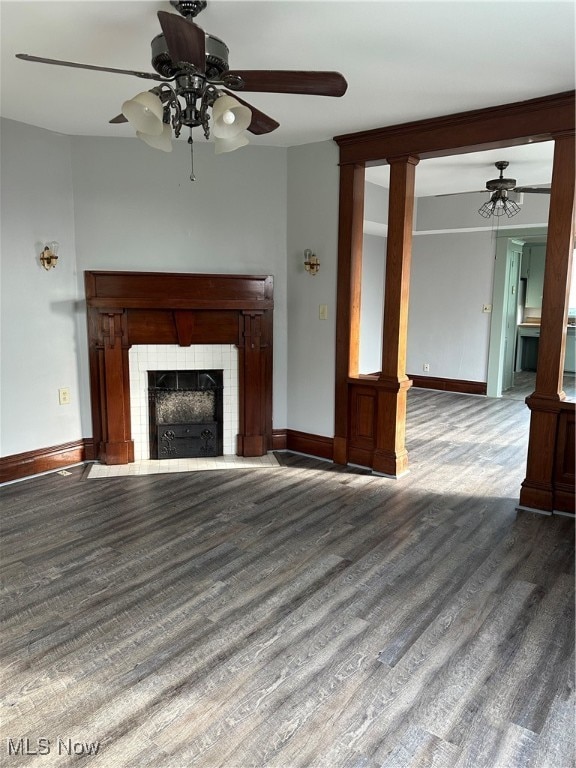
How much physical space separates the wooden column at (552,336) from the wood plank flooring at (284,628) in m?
0.27

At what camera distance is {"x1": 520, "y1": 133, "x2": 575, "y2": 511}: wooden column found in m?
3.31

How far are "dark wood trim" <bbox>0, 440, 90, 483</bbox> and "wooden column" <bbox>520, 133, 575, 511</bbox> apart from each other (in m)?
3.45

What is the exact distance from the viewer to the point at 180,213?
439 centimetres

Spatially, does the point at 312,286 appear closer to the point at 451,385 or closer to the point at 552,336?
the point at 552,336

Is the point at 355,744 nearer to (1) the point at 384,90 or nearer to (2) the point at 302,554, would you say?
(2) the point at 302,554

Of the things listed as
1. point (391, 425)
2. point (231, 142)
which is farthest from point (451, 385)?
point (231, 142)

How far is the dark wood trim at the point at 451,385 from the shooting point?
24.5 ft

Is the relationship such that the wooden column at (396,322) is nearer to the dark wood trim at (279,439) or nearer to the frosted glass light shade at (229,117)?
the dark wood trim at (279,439)

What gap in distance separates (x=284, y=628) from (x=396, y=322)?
2495mm

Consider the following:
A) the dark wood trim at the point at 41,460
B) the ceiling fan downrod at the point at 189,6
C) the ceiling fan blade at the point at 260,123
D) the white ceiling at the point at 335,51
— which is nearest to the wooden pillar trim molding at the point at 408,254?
the white ceiling at the point at 335,51

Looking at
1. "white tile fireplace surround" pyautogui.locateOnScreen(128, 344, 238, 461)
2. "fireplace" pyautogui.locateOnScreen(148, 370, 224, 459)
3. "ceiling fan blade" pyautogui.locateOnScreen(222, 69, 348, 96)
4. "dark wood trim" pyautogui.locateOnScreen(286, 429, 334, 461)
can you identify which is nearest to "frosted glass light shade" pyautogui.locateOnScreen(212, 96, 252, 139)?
"ceiling fan blade" pyautogui.locateOnScreen(222, 69, 348, 96)

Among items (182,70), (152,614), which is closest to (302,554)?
(152,614)

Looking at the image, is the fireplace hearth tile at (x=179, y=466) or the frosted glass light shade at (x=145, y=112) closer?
the frosted glass light shade at (x=145, y=112)

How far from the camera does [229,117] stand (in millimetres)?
2141
